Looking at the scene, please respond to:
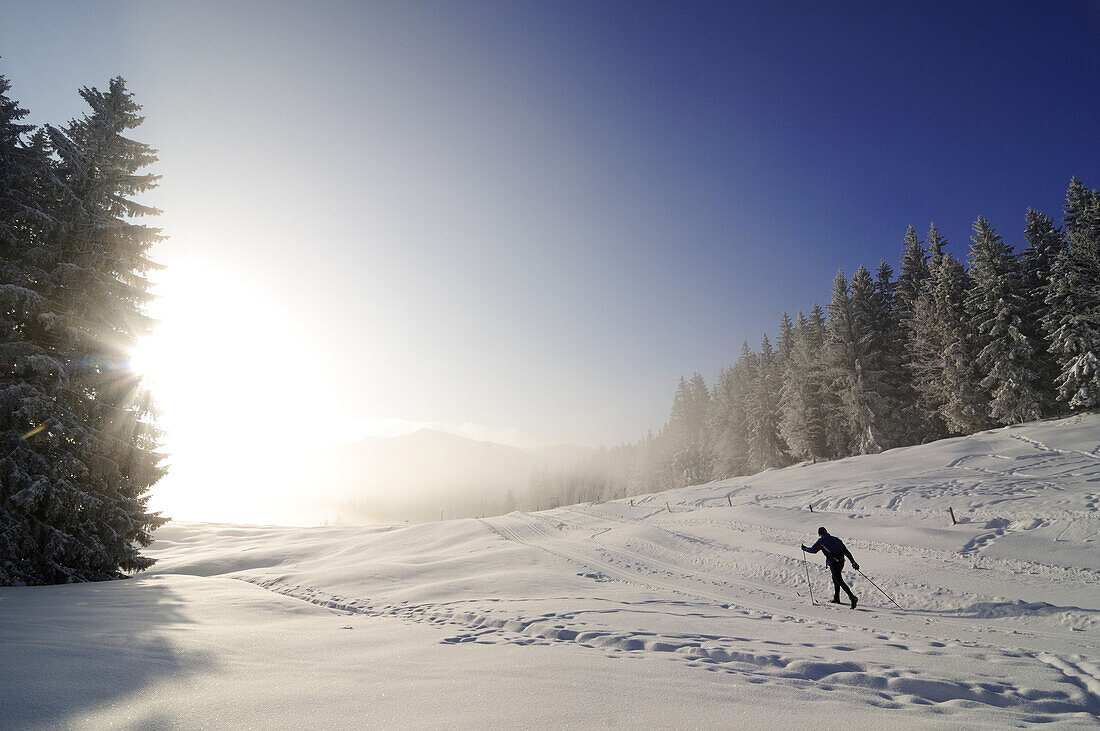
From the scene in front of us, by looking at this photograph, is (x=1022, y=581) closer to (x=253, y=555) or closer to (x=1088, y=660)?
(x=1088, y=660)

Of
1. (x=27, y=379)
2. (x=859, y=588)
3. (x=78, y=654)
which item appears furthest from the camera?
(x=859, y=588)

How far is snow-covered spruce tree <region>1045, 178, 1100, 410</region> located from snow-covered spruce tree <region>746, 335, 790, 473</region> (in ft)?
65.9

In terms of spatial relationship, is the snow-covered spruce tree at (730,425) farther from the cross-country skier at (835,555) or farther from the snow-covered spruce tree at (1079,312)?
the cross-country skier at (835,555)

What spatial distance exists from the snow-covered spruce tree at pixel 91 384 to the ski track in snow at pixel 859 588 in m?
4.55

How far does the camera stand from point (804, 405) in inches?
1624

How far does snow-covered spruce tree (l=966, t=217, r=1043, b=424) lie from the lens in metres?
29.6

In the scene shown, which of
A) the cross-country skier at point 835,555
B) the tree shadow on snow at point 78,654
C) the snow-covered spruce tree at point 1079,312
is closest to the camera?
the tree shadow on snow at point 78,654

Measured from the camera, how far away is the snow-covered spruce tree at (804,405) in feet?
133

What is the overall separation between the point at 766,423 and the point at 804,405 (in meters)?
6.35

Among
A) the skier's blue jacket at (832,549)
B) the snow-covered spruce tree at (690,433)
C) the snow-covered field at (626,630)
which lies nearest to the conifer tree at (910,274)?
the snow-covered field at (626,630)

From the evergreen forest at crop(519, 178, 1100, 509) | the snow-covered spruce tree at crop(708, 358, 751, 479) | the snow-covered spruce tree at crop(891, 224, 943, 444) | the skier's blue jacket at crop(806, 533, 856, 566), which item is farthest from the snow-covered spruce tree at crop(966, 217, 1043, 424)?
the skier's blue jacket at crop(806, 533, 856, 566)

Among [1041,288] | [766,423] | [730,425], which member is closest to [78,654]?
[1041,288]

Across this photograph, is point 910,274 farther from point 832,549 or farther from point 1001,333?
point 832,549

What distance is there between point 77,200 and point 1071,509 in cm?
3274
